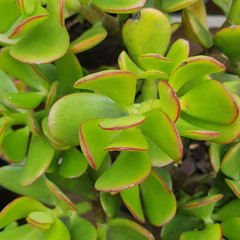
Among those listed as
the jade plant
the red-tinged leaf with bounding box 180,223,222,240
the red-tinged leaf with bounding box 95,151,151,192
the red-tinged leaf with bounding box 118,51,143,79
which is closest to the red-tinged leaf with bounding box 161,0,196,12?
the jade plant

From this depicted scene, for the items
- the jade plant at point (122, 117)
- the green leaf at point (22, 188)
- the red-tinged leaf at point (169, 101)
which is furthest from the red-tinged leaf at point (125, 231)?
the red-tinged leaf at point (169, 101)

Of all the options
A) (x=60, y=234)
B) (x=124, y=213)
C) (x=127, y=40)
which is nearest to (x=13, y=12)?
(x=127, y=40)

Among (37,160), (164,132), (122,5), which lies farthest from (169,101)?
(37,160)

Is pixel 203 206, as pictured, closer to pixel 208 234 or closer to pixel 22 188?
pixel 208 234

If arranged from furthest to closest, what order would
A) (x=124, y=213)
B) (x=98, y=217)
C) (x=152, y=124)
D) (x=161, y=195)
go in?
(x=124, y=213), (x=98, y=217), (x=161, y=195), (x=152, y=124)

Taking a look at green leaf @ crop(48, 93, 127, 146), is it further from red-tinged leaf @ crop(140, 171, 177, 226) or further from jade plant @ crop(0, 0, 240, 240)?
red-tinged leaf @ crop(140, 171, 177, 226)

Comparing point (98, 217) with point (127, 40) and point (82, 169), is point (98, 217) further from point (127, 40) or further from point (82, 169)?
point (127, 40)
